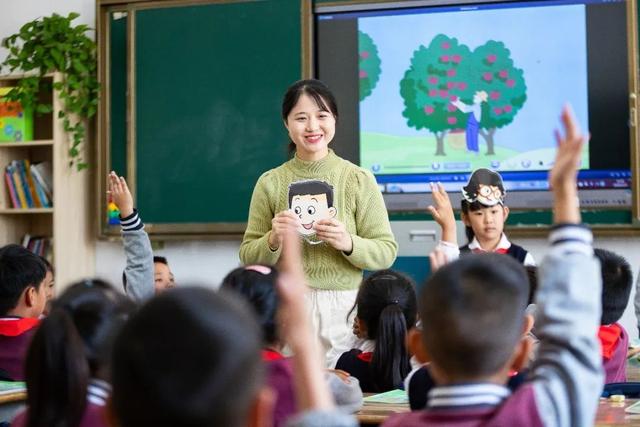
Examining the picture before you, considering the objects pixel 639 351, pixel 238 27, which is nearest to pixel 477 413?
pixel 639 351

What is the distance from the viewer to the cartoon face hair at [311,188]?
3160mm

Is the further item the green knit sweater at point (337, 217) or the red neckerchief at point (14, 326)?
the green knit sweater at point (337, 217)

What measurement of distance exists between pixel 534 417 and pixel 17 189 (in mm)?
5157

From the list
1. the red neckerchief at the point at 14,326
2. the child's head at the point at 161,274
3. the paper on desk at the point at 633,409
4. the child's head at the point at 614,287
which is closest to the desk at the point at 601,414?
the paper on desk at the point at 633,409

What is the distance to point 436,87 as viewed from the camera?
518cm

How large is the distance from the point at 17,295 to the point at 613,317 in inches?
68.3

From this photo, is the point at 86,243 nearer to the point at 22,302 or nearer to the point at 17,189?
the point at 17,189

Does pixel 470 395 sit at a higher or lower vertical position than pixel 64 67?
lower

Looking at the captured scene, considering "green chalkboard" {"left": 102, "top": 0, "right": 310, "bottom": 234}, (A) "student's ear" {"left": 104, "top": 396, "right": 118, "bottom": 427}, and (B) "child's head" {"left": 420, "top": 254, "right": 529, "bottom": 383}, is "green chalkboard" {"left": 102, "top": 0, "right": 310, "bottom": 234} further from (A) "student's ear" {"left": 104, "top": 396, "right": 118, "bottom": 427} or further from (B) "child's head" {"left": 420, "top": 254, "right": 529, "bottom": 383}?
(A) "student's ear" {"left": 104, "top": 396, "right": 118, "bottom": 427}

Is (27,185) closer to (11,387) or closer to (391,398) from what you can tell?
(11,387)

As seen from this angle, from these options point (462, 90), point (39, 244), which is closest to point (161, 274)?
point (39, 244)

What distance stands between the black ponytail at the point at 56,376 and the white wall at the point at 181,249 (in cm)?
381

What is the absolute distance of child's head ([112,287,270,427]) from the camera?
858 millimetres

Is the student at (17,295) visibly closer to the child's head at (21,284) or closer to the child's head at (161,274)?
the child's head at (21,284)
